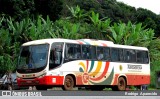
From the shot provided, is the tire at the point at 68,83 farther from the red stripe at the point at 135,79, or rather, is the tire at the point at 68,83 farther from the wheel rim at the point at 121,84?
the wheel rim at the point at 121,84

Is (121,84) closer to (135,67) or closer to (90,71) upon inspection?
(135,67)

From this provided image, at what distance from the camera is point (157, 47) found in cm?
4309

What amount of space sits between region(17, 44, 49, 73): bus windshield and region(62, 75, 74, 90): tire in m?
1.50

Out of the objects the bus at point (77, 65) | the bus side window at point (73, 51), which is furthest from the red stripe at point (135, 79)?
the bus side window at point (73, 51)

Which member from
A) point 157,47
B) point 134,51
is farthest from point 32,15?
point 134,51

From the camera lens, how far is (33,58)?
2216 centimetres

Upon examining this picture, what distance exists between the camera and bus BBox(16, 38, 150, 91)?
21.8m

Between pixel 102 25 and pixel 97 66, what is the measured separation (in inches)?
655

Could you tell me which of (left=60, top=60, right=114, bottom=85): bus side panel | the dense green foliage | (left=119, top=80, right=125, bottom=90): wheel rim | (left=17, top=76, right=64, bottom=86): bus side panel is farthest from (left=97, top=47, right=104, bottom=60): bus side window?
the dense green foliage

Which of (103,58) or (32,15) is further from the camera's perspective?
(32,15)

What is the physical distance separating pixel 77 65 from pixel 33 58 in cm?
238

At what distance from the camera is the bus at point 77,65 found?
71.4 feet

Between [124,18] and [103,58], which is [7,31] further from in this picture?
[124,18]

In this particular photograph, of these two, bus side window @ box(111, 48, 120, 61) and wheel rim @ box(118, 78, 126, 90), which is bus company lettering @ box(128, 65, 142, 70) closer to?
wheel rim @ box(118, 78, 126, 90)
